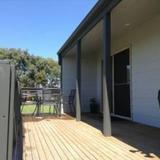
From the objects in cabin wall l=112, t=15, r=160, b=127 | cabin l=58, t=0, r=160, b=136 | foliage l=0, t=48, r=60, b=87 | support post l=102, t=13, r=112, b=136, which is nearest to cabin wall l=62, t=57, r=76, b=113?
cabin l=58, t=0, r=160, b=136

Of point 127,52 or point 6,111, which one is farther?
point 127,52

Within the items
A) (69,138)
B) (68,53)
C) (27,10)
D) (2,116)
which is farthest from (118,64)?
(2,116)

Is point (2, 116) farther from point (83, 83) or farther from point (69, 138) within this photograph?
point (83, 83)

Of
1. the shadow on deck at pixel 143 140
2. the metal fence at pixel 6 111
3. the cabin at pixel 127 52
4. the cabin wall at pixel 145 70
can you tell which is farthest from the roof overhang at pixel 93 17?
the metal fence at pixel 6 111

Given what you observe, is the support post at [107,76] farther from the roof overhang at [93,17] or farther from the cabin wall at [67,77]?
the cabin wall at [67,77]

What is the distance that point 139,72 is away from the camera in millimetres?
8203

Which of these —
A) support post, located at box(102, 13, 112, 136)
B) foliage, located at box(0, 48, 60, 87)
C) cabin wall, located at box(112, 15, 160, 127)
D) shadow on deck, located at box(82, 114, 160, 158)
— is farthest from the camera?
foliage, located at box(0, 48, 60, 87)

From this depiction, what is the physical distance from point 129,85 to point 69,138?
12.1 ft

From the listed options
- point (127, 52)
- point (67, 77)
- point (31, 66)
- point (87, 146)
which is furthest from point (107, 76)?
point (31, 66)

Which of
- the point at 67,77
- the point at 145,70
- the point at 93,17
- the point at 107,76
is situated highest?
the point at 93,17

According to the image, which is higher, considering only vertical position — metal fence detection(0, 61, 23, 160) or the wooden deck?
metal fence detection(0, 61, 23, 160)

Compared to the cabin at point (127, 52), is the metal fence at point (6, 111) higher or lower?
lower

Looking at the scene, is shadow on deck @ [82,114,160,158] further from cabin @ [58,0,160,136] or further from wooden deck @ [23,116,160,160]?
cabin @ [58,0,160,136]

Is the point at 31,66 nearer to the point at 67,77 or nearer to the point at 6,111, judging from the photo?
the point at 67,77
